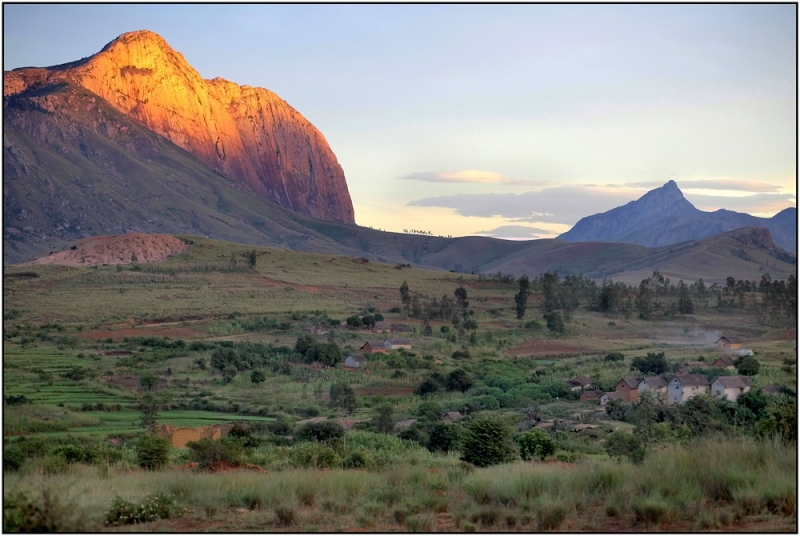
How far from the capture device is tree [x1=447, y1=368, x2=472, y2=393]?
42938mm

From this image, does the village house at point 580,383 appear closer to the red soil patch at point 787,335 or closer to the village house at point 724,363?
the village house at point 724,363

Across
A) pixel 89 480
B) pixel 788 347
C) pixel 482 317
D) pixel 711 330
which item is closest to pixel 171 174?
pixel 482 317

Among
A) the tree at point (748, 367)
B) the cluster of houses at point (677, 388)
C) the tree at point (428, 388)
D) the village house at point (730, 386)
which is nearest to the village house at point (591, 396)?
the cluster of houses at point (677, 388)

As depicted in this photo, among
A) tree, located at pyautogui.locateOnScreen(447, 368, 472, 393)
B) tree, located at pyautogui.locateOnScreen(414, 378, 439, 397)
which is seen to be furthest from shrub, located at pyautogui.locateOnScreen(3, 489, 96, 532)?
tree, located at pyautogui.locateOnScreen(447, 368, 472, 393)

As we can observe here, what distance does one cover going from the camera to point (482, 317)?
7688cm

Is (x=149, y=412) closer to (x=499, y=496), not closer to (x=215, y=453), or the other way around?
(x=215, y=453)

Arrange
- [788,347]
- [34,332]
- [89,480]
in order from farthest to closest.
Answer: [34,332], [788,347], [89,480]

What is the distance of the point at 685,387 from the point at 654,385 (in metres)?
1.37

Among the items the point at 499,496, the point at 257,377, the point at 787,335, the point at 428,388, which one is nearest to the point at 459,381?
the point at 428,388

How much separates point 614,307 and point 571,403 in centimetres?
4893

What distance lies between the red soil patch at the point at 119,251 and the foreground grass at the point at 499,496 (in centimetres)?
9562

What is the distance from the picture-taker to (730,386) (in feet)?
118

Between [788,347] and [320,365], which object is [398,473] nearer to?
[320,365]

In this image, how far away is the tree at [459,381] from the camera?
1690 inches
